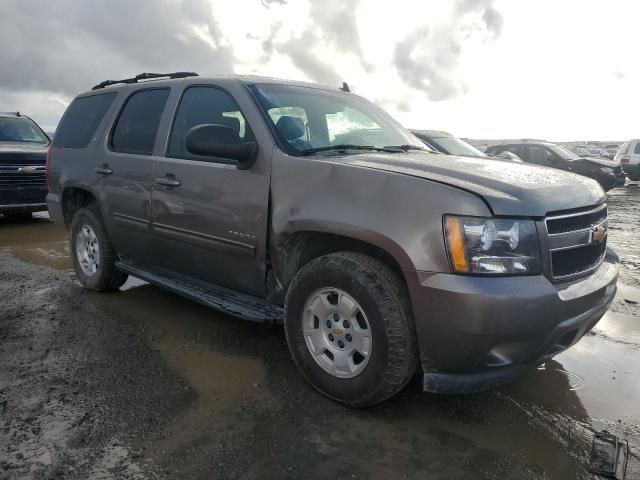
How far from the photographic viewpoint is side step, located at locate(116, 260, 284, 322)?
3221 mm

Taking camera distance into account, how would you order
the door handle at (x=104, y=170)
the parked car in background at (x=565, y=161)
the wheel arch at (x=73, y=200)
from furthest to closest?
the parked car in background at (x=565, y=161)
the wheel arch at (x=73, y=200)
the door handle at (x=104, y=170)

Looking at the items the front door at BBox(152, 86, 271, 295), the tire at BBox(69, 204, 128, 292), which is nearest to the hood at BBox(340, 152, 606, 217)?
the front door at BBox(152, 86, 271, 295)

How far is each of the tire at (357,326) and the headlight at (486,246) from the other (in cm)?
37

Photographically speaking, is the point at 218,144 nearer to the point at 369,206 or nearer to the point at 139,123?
the point at 369,206

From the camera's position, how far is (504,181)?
256 cm

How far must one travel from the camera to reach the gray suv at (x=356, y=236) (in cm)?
236

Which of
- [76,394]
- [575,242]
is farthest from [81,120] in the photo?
[575,242]

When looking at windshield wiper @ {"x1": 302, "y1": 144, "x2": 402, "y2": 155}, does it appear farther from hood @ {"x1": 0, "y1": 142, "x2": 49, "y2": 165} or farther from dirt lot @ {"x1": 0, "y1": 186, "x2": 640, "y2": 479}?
hood @ {"x1": 0, "y1": 142, "x2": 49, "y2": 165}

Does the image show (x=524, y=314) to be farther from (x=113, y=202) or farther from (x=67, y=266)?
(x=67, y=266)

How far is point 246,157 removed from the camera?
3.08 metres

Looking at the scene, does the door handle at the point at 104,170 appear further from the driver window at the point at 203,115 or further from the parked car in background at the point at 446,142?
the parked car in background at the point at 446,142

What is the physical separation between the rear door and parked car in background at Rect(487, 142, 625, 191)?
1076 cm

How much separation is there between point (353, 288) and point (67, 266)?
4.56 m

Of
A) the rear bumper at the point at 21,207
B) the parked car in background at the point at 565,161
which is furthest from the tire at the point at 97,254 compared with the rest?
the parked car in background at the point at 565,161
